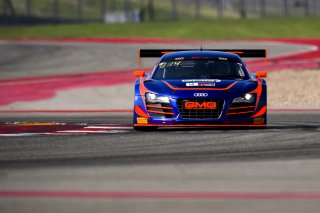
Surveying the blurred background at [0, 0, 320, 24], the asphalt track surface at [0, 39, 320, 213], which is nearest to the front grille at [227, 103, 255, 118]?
the asphalt track surface at [0, 39, 320, 213]

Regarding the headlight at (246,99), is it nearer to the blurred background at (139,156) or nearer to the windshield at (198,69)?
the blurred background at (139,156)

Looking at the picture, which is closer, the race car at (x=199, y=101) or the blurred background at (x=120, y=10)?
the race car at (x=199, y=101)

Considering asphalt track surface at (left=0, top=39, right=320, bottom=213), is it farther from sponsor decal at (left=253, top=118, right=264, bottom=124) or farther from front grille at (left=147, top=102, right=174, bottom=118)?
front grille at (left=147, top=102, right=174, bottom=118)

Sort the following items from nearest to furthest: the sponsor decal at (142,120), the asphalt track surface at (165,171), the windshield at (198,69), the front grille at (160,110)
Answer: the asphalt track surface at (165,171) → the front grille at (160,110) → the sponsor decal at (142,120) → the windshield at (198,69)

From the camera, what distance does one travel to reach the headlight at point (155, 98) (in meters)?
11.7

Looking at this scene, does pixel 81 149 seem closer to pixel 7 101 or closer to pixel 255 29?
pixel 7 101

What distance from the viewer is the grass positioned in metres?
49.7

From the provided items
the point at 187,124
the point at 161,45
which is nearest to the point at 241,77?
the point at 187,124

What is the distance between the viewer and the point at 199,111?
11602mm

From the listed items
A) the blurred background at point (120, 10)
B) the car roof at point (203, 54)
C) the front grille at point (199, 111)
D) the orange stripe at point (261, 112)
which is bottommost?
the blurred background at point (120, 10)

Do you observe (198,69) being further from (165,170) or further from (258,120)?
(165,170)

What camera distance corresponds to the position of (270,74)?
81.8ft

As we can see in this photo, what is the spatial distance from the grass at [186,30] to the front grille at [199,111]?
37246mm

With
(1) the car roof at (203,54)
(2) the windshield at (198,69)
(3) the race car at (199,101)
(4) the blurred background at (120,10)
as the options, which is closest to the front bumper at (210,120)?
(3) the race car at (199,101)
